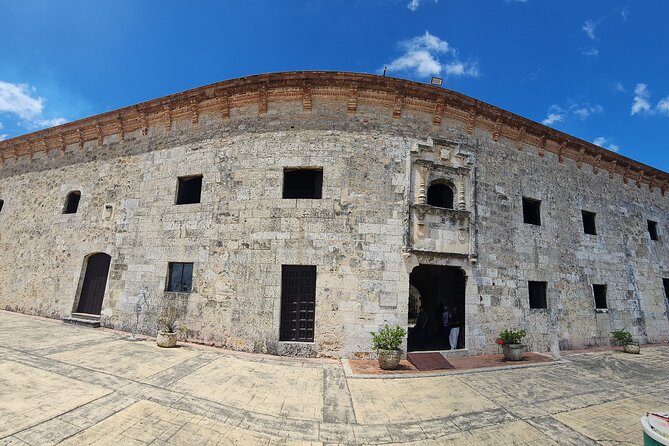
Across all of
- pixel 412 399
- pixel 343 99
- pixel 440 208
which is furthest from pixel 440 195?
pixel 412 399

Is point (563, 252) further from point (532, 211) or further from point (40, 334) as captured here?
point (40, 334)

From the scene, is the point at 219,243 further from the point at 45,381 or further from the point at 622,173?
the point at 622,173

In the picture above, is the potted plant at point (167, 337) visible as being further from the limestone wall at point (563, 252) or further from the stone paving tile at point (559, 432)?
the limestone wall at point (563, 252)

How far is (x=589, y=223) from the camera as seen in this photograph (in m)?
12.4

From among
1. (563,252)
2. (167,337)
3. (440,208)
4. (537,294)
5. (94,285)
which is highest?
(440,208)

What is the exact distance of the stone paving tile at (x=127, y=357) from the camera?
6160 millimetres

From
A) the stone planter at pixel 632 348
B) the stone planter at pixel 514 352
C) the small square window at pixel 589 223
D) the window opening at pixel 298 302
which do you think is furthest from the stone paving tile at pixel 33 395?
the small square window at pixel 589 223

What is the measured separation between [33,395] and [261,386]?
3.36 metres

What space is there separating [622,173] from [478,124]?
8.18 m

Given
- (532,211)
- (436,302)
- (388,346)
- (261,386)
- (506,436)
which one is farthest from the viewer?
(436,302)

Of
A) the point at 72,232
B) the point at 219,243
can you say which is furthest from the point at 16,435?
the point at 72,232

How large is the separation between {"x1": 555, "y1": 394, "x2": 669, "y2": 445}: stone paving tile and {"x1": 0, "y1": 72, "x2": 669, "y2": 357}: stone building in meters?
3.42

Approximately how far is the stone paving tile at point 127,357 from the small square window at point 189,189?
→ 4394 millimetres

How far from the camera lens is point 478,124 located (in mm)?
10414
